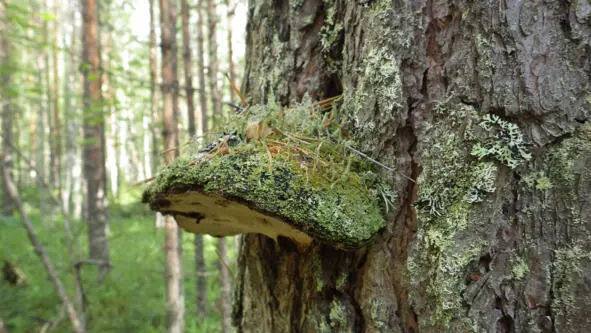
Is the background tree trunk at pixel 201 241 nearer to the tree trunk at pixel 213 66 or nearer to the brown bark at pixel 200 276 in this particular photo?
the brown bark at pixel 200 276

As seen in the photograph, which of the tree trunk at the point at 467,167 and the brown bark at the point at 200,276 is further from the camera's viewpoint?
the brown bark at the point at 200,276

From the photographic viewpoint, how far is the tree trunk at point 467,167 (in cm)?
97

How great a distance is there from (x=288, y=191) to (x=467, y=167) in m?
0.53

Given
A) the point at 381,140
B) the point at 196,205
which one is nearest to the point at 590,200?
the point at 381,140

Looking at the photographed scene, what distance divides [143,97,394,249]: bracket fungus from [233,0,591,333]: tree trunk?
11 centimetres

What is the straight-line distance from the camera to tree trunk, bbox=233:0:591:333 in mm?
971

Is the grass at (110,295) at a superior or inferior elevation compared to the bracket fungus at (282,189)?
inferior

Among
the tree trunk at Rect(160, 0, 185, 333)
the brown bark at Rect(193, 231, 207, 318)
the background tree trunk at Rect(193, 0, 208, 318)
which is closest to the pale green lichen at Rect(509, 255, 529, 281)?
the tree trunk at Rect(160, 0, 185, 333)

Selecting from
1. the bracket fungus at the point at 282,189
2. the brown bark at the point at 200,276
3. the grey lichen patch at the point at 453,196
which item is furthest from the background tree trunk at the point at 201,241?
the grey lichen patch at the point at 453,196

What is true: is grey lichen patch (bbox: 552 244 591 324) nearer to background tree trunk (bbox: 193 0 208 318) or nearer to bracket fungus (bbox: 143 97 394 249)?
bracket fungus (bbox: 143 97 394 249)

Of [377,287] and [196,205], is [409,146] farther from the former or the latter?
[196,205]

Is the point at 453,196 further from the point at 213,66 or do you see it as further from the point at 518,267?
the point at 213,66

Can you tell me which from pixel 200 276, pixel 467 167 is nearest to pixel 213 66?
pixel 200 276

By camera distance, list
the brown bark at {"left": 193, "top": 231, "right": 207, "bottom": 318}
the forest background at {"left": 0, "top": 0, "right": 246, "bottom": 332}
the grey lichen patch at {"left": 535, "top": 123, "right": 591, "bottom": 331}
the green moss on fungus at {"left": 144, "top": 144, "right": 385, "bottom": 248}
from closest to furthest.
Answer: the grey lichen patch at {"left": 535, "top": 123, "right": 591, "bottom": 331}
the green moss on fungus at {"left": 144, "top": 144, "right": 385, "bottom": 248}
the forest background at {"left": 0, "top": 0, "right": 246, "bottom": 332}
the brown bark at {"left": 193, "top": 231, "right": 207, "bottom": 318}
